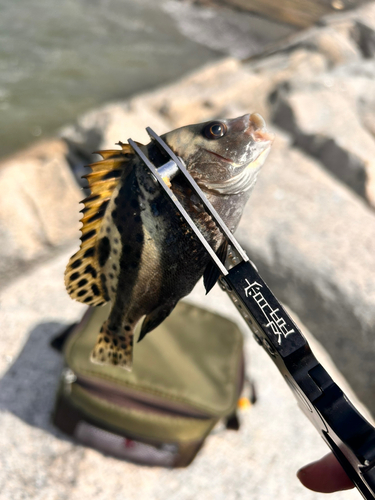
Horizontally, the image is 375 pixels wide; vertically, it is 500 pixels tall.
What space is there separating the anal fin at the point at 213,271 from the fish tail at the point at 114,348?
0.38 metres

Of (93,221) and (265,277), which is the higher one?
(93,221)

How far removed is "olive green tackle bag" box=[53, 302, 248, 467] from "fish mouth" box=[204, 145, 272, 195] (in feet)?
4.66

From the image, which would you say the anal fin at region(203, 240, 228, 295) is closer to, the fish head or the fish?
the fish

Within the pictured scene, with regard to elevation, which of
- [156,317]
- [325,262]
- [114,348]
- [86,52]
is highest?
[156,317]

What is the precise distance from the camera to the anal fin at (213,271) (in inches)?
42.7

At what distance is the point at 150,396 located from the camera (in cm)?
216

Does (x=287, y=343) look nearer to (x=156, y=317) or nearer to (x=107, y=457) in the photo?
(x=156, y=317)

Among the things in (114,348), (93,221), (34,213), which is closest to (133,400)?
(114,348)

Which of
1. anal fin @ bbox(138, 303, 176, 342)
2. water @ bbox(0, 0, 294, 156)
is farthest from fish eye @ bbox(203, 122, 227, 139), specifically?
water @ bbox(0, 0, 294, 156)

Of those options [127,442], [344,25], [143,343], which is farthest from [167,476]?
[344,25]

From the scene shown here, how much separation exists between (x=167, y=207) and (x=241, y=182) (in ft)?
0.71

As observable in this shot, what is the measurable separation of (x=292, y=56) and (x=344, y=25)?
280 centimetres

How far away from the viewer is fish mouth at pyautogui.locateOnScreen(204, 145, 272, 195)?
1.09 m

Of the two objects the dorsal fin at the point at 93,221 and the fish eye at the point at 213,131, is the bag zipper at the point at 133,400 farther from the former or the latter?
the fish eye at the point at 213,131
